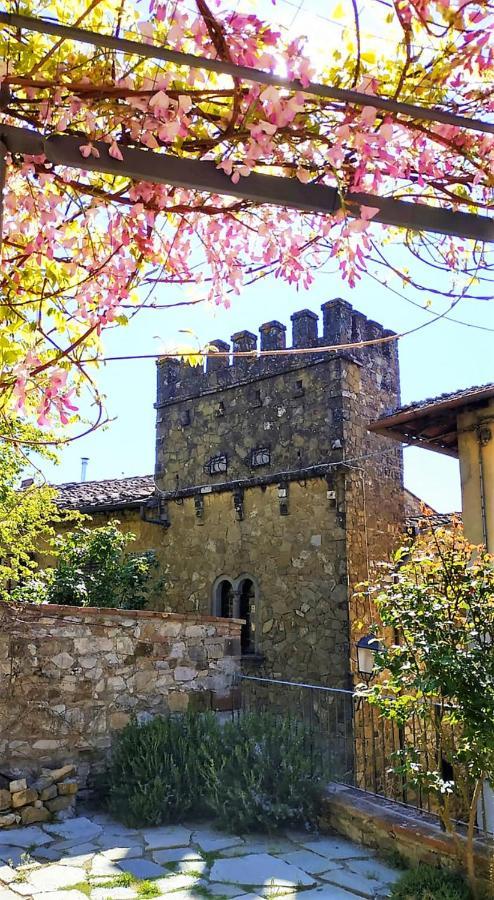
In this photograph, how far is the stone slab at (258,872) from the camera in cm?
453

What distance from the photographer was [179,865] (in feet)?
15.9

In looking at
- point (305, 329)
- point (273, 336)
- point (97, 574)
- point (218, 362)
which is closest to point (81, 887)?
point (97, 574)

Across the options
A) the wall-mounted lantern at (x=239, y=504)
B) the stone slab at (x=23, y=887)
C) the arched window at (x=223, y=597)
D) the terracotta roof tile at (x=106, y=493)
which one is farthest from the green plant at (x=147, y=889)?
the terracotta roof tile at (x=106, y=493)

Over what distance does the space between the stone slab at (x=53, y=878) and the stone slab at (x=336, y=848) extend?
1.57 m

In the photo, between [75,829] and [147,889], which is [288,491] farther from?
[147,889]

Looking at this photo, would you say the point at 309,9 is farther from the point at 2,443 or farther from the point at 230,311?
the point at 2,443

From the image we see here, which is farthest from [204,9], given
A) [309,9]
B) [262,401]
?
[262,401]

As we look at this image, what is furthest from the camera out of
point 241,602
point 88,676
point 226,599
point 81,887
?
point 226,599

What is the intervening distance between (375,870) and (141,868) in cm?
147

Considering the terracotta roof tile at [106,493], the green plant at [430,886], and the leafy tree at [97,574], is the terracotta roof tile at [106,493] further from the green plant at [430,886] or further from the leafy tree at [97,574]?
the green plant at [430,886]

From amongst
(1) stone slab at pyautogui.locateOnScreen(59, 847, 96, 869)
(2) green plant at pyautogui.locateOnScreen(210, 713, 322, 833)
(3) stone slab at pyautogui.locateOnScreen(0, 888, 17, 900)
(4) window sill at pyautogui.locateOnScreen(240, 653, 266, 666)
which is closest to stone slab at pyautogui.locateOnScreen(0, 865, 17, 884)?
(3) stone slab at pyautogui.locateOnScreen(0, 888, 17, 900)

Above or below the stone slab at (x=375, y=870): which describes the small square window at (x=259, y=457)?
above

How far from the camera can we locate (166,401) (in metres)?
14.1

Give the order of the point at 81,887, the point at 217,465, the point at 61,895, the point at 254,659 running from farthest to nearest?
the point at 217,465, the point at 254,659, the point at 81,887, the point at 61,895
